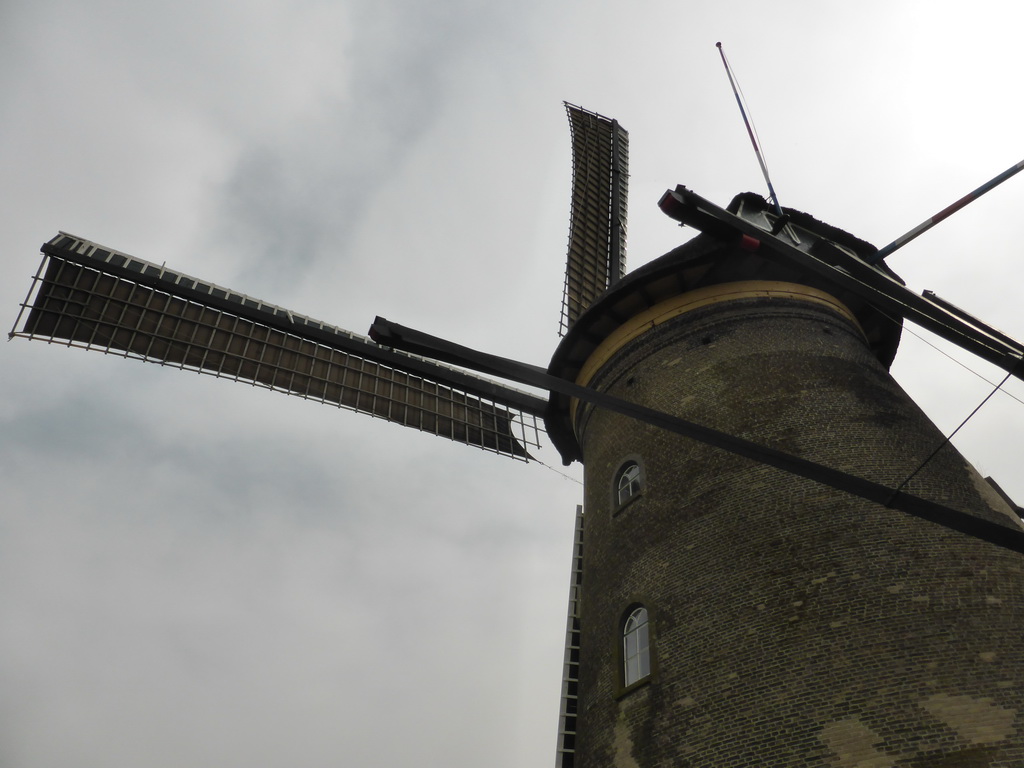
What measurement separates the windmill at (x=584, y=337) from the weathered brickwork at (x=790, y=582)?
0.41ft

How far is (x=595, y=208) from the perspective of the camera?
21312 millimetres

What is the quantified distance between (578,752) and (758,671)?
10.5ft

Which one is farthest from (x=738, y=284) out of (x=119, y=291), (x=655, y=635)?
(x=119, y=291)

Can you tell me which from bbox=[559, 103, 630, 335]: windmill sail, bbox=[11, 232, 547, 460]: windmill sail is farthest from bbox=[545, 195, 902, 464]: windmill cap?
bbox=[559, 103, 630, 335]: windmill sail

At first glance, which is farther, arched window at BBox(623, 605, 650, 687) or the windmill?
arched window at BBox(623, 605, 650, 687)

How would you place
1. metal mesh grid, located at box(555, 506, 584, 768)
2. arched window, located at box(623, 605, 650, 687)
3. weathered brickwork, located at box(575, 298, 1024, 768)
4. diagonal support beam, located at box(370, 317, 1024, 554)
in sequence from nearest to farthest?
diagonal support beam, located at box(370, 317, 1024, 554), weathered brickwork, located at box(575, 298, 1024, 768), arched window, located at box(623, 605, 650, 687), metal mesh grid, located at box(555, 506, 584, 768)

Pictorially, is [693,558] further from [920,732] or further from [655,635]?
[920,732]

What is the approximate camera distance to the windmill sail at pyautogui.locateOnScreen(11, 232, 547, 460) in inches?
576

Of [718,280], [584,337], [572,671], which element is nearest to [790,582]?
[572,671]

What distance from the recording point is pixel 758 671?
795cm

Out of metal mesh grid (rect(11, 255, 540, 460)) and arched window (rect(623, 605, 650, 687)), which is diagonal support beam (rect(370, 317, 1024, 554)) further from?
metal mesh grid (rect(11, 255, 540, 460))

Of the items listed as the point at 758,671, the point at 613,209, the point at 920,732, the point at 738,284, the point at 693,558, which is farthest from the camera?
the point at 613,209

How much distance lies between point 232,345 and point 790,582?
39.1 feet

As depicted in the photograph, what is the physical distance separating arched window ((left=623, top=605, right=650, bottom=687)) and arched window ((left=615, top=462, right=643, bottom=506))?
1891mm
